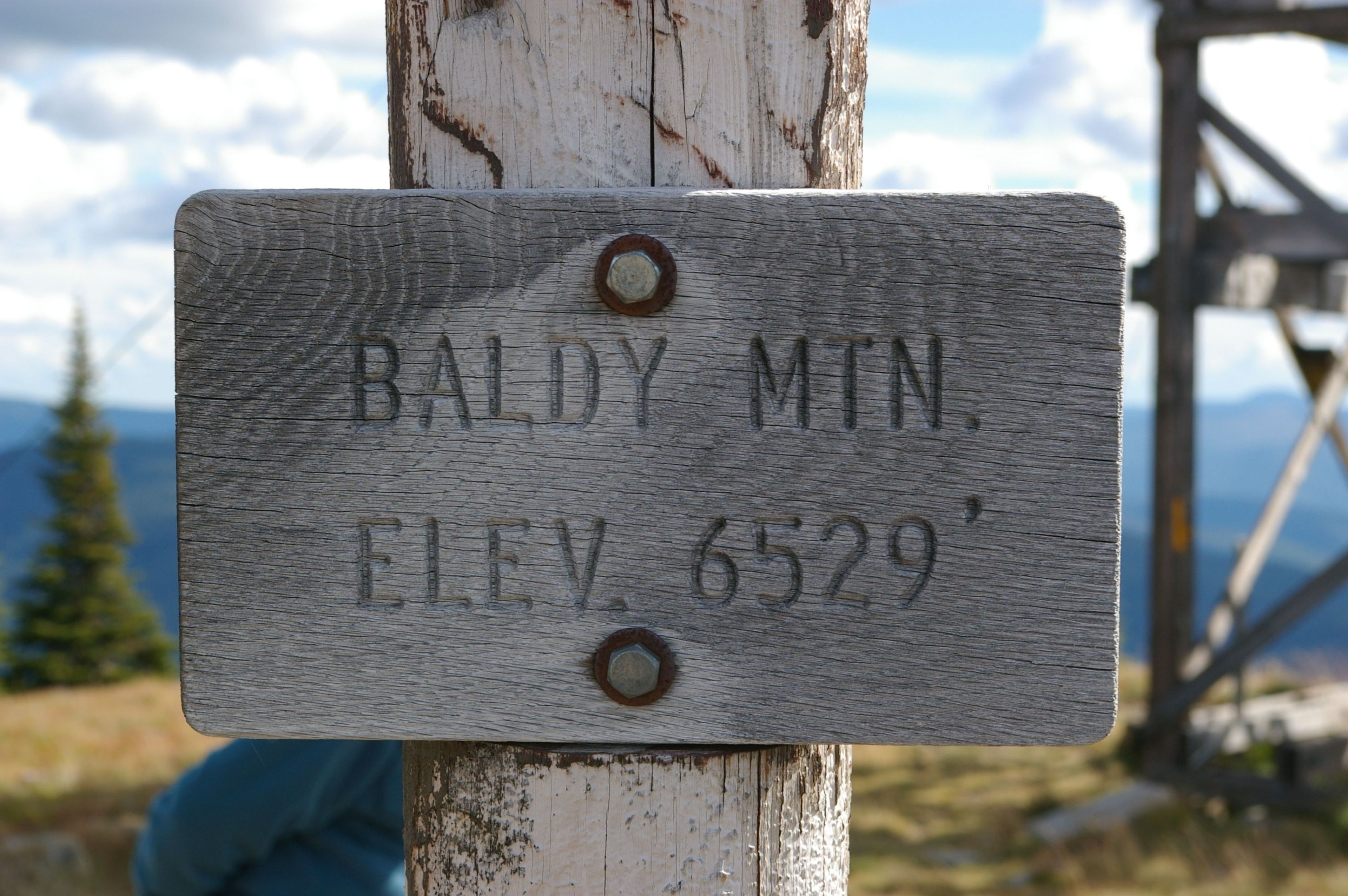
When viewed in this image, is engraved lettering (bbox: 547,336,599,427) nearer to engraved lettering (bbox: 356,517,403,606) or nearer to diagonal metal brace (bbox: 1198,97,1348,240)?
engraved lettering (bbox: 356,517,403,606)

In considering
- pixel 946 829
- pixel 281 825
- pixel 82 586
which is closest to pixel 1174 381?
pixel 946 829

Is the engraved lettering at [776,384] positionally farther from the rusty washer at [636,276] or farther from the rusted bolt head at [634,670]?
the rusted bolt head at [634,670]

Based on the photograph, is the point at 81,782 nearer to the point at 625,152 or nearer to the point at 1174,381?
the point at 1174,381

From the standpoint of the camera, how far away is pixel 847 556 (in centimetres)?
107

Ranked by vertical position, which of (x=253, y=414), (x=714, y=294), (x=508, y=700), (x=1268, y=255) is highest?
(x=1268, y=255)

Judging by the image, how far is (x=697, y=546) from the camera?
1.06 metres

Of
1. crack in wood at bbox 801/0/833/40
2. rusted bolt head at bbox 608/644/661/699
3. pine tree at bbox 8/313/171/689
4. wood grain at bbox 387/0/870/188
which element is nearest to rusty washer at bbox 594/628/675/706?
rusted bolt head at bbox 608/644/661/699

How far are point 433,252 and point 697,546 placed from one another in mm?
370

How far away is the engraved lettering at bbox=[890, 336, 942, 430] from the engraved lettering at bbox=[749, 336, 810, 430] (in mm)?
79

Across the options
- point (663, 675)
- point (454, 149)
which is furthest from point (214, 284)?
point (663, 675)

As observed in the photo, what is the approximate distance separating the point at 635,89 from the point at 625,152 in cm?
6

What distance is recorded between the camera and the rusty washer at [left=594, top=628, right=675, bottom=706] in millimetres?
1067

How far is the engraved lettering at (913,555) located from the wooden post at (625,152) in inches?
8.9

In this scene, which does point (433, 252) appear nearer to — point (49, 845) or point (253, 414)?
point (253, 414)
